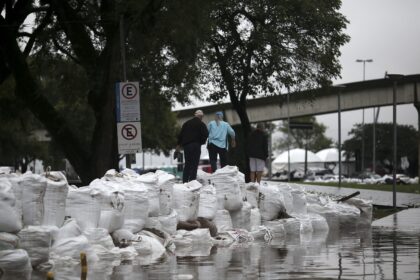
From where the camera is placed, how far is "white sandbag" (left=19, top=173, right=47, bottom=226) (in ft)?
31.9

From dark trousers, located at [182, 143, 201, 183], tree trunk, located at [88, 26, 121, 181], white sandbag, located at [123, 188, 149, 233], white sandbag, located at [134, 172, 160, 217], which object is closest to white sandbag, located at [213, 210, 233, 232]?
white sandbag, located at [134, 172, 160, 217]

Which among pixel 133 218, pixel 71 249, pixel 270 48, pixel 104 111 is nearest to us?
pixel 71 249

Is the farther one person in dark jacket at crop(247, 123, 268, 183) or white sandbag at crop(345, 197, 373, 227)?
person in dark jacket at crop(247, 123, 268, 183)

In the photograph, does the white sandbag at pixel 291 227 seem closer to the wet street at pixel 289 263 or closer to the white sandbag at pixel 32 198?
the wet street at pixel 289 263

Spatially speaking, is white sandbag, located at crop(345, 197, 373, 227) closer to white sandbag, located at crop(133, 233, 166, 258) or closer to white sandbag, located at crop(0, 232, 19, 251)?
white sandbag, located at crop(133, 233, 166, 258)

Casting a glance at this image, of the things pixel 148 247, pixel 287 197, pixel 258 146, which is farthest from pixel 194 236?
pixel 258 146

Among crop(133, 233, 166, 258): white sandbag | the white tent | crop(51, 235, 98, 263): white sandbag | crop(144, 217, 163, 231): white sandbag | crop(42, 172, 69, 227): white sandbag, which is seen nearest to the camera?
crop(51, 235, 98, 263): white sandbag

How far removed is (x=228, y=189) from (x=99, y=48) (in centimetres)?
1354

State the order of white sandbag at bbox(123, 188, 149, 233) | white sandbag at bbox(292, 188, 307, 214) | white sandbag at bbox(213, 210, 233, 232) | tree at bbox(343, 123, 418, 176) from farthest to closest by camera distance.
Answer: tree at bbox(343, 123, 418, 176), white sandbag at bbox(292, 188, 307, 214), white sandbag at bbox(213, 210, 233, 232), white sandbag at bbox(123, 188, 149, 233)

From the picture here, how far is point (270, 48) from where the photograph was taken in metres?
31.2

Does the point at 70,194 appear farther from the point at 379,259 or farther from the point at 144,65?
the point at 144,65

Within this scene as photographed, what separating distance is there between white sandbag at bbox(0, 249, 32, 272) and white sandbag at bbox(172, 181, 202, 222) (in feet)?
13.6

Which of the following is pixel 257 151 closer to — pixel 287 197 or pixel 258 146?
pixel 258 146

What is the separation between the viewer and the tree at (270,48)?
30328 millimetres
